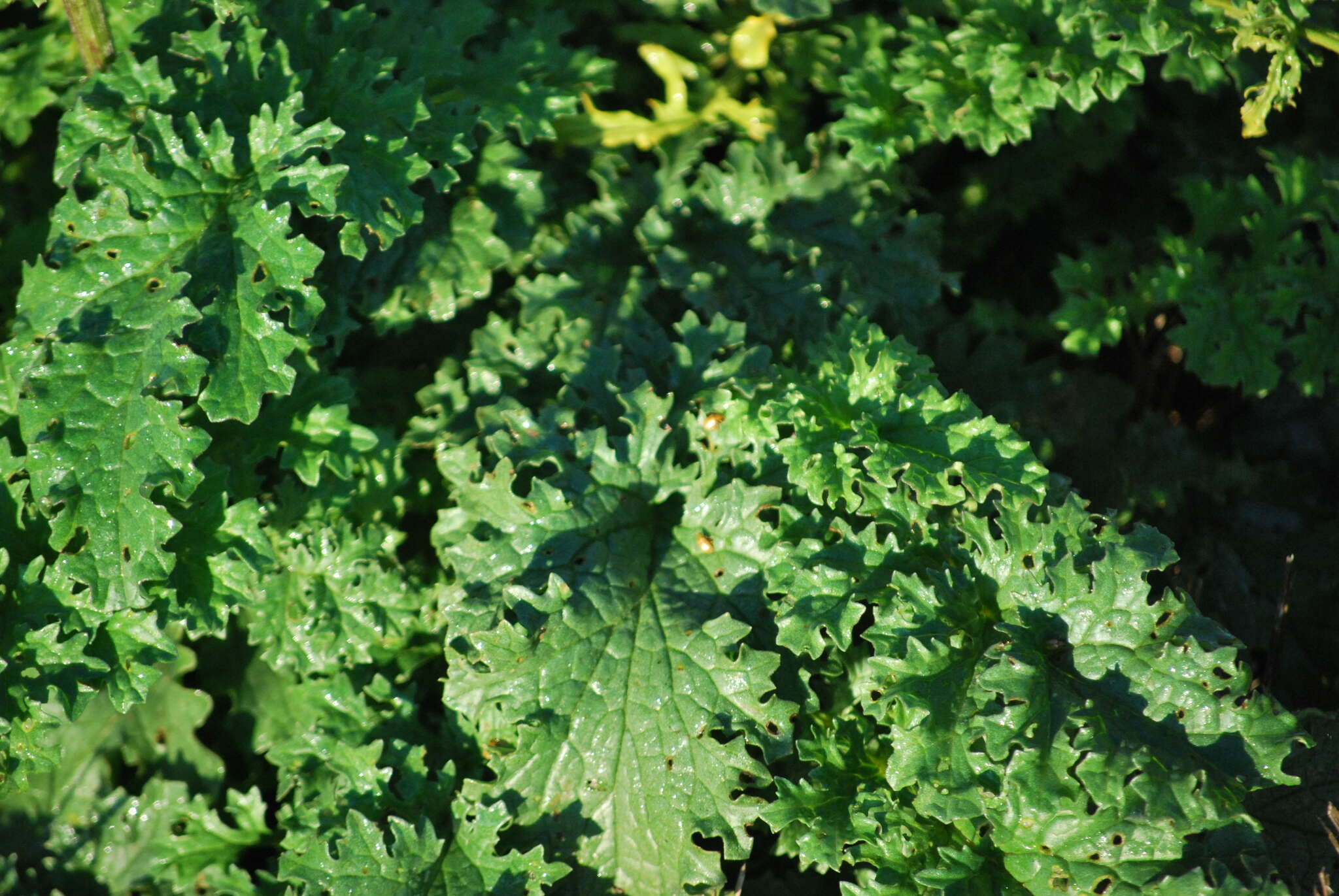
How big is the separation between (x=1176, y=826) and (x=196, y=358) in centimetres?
295

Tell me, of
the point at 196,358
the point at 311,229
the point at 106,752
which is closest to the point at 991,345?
the point at 311,229

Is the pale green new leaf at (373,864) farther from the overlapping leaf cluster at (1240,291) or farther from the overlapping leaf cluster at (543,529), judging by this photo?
the overlapping leaf cluster at (1240,291)

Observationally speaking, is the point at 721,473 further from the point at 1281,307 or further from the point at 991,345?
the point at 1281,307

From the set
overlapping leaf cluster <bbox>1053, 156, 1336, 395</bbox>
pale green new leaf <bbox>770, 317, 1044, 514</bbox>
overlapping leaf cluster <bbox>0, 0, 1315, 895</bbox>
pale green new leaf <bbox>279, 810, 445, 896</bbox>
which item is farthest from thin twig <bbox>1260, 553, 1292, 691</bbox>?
pale green new leaf <bbox>279, 810, 445, 896</bbox>

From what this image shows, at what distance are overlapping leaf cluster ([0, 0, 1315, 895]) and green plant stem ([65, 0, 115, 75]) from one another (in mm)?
112

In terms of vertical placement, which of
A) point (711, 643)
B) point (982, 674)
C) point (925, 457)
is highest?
point (925, 457)

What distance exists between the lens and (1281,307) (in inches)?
149

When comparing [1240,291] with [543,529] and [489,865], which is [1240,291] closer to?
[543,529]

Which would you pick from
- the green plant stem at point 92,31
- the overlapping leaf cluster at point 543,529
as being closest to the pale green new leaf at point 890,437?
the overlapping leaf cluster at point 543,529

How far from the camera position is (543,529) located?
3338mm

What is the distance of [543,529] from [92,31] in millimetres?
2335

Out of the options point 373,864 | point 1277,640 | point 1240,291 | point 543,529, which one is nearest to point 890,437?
point 543,529

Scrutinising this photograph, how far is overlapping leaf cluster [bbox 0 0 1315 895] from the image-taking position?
284cm

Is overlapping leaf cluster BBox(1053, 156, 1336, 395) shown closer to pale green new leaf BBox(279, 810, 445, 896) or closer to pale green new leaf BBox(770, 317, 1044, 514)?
pale green new leaf BBox(770, 317, 1044, 514)
